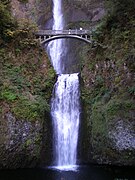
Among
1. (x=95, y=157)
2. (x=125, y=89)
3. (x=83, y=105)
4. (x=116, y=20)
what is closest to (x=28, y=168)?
(x=95, y=157)

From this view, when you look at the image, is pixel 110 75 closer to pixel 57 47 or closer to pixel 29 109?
pixel 29 109

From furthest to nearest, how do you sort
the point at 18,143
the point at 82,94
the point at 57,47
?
the point at 57,47 → the point at 82,94 → the point at 18,143

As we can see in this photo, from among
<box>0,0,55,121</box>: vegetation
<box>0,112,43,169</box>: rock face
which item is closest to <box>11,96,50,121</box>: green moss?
<box>0,0,55,121</box>: vegetation

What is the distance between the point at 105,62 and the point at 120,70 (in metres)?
1.92

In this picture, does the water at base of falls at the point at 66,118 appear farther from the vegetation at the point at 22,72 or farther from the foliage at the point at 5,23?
the foliage at the point at 5,23

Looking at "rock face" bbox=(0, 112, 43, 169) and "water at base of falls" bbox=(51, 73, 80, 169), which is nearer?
"rock face" bbox=(0, 112, 43, 169)

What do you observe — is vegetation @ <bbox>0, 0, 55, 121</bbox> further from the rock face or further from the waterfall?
the waterfall

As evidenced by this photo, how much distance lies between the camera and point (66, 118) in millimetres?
20594

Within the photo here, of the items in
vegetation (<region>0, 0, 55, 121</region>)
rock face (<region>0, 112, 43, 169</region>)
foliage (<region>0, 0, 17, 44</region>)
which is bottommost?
rock face (<region>0, 112, 43, 169</region>)

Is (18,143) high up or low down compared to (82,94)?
down

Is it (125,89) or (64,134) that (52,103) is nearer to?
(64,134)

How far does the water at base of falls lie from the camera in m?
19.4

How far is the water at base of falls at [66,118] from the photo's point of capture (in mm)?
19391

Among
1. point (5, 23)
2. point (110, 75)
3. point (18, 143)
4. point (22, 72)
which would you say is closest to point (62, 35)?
point (5, 23)
